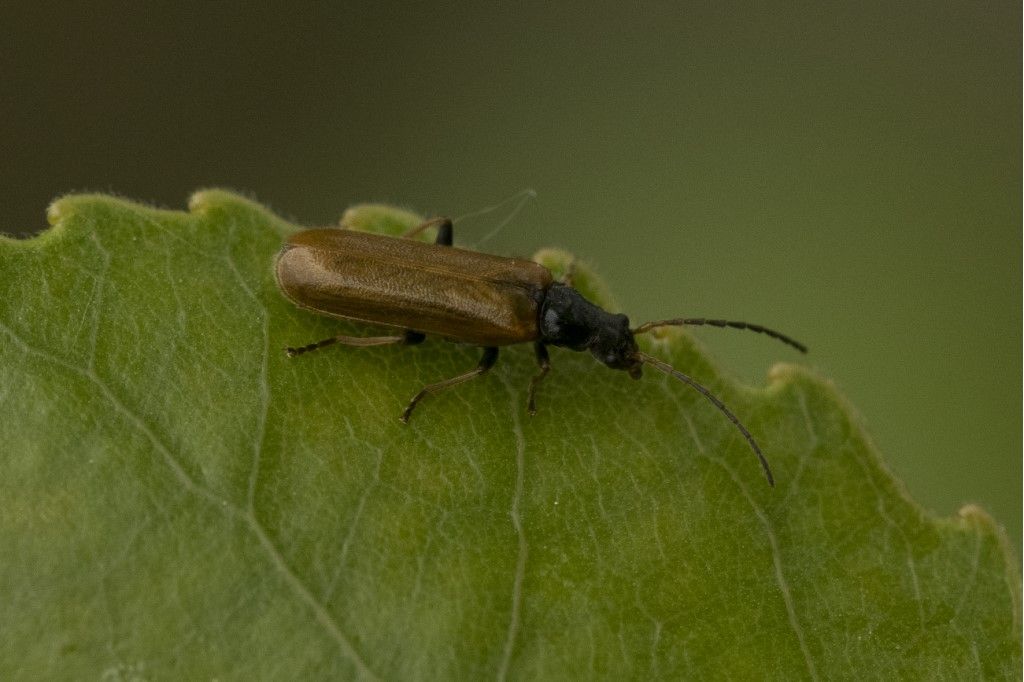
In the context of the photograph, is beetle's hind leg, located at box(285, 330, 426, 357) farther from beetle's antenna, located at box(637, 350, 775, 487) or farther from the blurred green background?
beetle's antenna, located at box(637, 350, 775, 487)

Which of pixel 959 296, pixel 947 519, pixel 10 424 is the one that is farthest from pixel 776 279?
pixel 10 424

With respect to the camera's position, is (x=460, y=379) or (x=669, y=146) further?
(x=669, y=146)

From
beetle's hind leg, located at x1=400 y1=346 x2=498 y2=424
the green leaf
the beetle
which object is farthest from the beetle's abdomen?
Answer: the green leaf

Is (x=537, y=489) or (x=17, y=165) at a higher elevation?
(x=17, y=165)

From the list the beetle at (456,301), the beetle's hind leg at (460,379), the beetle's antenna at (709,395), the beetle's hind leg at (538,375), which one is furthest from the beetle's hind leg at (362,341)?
the beetle's antenna at (709,395)

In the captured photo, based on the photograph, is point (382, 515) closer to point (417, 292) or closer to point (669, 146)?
point (417, 292)

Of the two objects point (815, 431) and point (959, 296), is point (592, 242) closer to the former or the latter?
point (959, 296)

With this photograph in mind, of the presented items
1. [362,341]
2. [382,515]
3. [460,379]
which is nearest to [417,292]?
[362,341]
